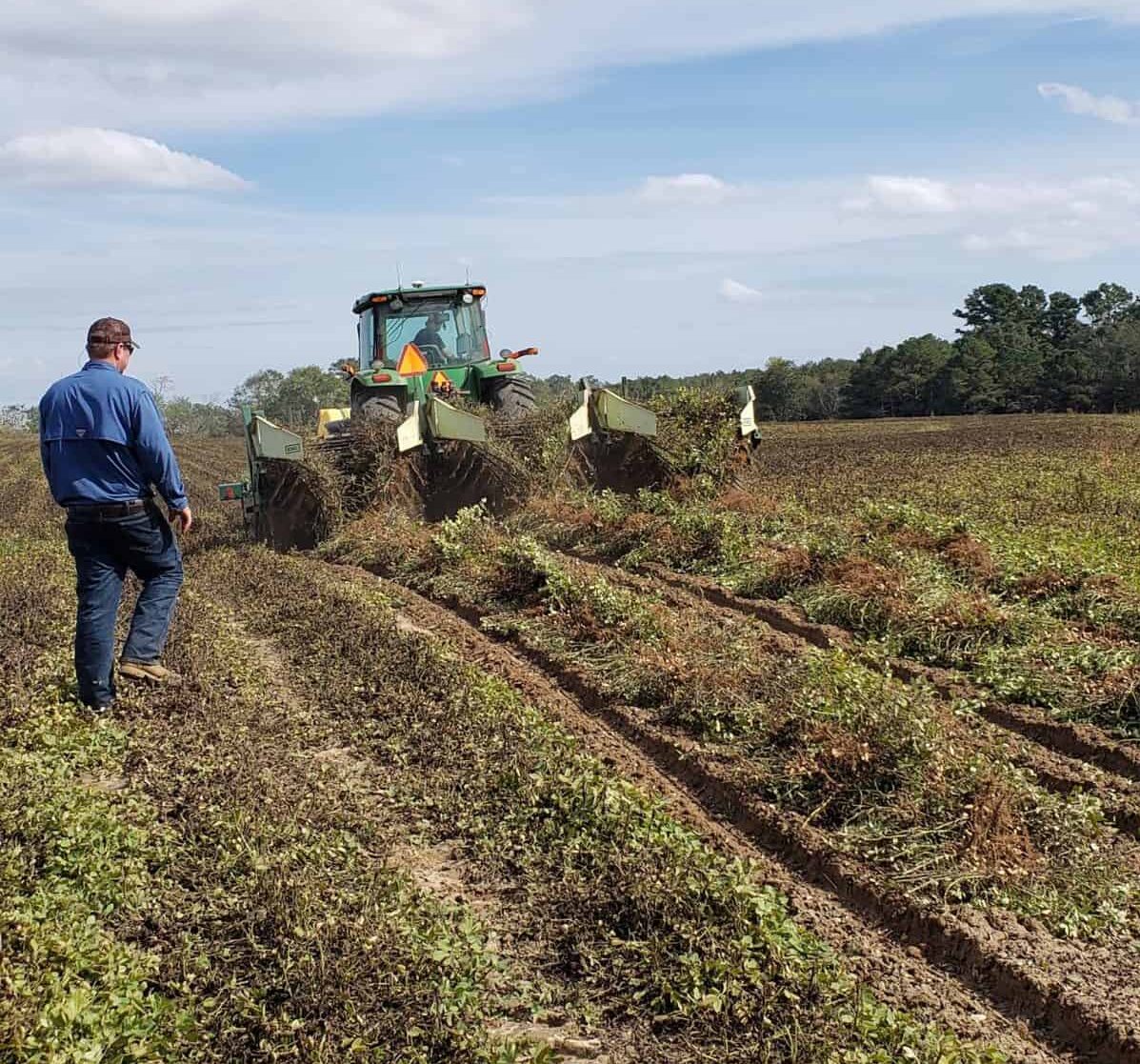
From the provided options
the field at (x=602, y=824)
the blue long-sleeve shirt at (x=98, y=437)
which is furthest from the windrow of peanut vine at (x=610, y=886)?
the blue long-sleeve shirt at (x=98, y=437)

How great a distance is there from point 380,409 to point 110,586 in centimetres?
627

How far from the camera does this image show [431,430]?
11281mm

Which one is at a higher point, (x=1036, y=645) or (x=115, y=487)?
(x=115, y=487)

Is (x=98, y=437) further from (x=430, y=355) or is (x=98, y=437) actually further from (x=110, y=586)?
(x=430, y=355)

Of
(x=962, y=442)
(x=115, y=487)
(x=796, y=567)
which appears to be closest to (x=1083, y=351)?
(x=962, y=442)

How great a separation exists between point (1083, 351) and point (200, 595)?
129 ft

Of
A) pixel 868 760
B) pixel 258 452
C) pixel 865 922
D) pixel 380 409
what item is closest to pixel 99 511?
pixel 868 760

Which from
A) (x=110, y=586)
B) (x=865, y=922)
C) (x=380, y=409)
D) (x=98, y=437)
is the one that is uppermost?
(x=380, y=409)

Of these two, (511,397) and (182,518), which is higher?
(511,397)

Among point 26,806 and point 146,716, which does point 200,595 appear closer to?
point 146,716

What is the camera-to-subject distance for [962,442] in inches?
898

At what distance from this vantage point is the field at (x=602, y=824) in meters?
3.08

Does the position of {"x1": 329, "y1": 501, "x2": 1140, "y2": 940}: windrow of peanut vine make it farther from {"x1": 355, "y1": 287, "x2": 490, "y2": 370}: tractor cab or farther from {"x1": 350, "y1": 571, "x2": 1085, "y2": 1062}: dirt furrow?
{"x1": 355, "y1": 287, "x2": 490, "y2": 370}: tractor cab

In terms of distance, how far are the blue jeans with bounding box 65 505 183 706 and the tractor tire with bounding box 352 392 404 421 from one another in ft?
18.3
